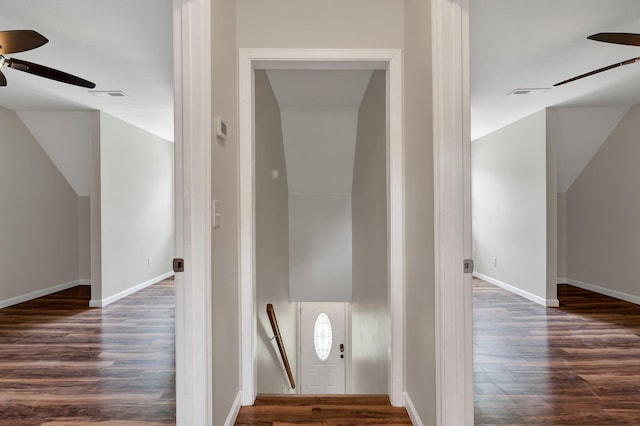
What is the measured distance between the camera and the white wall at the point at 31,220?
4.71 m

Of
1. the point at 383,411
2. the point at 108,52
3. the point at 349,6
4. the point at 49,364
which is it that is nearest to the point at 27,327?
the point at 49,364

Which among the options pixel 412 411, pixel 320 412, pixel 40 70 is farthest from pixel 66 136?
pixel 412 411

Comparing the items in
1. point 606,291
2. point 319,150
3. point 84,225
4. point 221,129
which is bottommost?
point 606,291

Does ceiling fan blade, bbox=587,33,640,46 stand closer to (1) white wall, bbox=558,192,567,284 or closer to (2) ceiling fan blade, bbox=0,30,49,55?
(2) ceiling fan blade, bbox=0,30,49,55

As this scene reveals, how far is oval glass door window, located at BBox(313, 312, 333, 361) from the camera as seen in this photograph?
744cm

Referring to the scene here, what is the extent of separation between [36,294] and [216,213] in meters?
4.99

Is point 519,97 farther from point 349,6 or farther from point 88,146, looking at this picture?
point 88,146

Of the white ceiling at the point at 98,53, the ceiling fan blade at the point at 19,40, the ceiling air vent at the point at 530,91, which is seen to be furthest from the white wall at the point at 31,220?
the ceiling air vent at the point at 530,91

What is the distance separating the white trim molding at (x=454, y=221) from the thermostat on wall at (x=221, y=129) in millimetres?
1007

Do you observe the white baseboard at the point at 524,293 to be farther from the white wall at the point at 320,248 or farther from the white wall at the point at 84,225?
the white wall at the point at 84,225

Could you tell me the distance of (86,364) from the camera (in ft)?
10.0

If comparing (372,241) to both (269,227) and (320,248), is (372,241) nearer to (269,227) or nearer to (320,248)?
(269,227)

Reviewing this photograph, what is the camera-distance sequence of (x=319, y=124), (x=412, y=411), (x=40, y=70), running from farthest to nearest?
(x=319, y=124), (x=40, y=70), (x=412, y=411)

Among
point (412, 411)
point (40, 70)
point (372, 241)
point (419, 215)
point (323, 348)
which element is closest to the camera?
point (419, 215)
